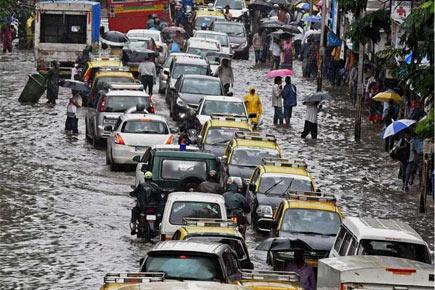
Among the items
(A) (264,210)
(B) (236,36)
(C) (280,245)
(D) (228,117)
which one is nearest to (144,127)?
(D) (228,117)

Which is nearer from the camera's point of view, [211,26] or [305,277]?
[305,277]

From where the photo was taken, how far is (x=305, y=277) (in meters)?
22.8

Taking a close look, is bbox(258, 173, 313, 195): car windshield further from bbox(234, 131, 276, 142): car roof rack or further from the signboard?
bbox(234, 131, 276, 142): car roof rack

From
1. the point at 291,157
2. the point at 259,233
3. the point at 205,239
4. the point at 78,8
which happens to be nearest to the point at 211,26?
the point at 78,8

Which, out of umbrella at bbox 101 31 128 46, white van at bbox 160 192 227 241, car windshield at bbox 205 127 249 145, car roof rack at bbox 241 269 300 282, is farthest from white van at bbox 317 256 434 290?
umbrella at bbox 101 31 128 46

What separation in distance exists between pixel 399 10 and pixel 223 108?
1172 centimetres

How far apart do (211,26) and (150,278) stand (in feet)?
162

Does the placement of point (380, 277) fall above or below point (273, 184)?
above

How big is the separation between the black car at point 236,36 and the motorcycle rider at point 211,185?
35.2 meters

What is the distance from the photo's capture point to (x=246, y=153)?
1394 inches

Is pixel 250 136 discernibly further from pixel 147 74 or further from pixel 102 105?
pixel 147 74

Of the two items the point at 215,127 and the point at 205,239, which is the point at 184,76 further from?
the point at 205,239

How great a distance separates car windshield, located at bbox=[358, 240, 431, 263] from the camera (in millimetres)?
23422

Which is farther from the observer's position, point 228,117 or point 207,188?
point 228,117
